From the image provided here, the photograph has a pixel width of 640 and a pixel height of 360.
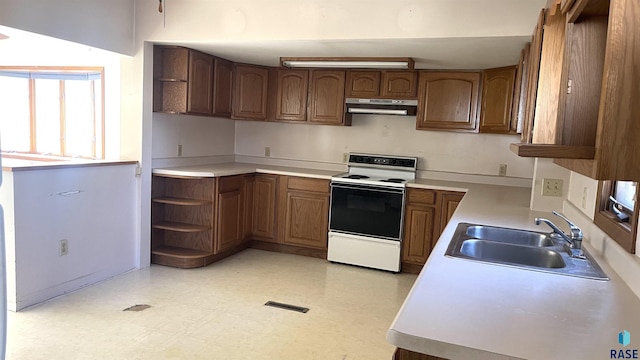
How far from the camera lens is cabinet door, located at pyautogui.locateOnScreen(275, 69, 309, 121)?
15.5 feet

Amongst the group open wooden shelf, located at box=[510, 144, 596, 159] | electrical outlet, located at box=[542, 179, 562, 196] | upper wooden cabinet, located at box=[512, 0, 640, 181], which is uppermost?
upper wooden cabinet, located at box=[512, 0, 640, 181]

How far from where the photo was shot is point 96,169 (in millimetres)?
3510

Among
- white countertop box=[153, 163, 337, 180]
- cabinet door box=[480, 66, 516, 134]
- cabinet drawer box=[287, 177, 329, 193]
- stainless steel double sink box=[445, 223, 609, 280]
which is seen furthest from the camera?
cabinet drawer box=[287, 177, 329, 193]

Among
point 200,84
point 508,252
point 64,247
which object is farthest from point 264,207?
point 508,252

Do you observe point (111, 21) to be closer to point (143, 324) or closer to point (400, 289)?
point (143, 324)

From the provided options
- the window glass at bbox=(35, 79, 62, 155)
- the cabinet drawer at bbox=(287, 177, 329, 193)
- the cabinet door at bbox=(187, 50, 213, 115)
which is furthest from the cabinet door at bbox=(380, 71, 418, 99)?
the window glass at bbox=(35, 79, 62, 155)

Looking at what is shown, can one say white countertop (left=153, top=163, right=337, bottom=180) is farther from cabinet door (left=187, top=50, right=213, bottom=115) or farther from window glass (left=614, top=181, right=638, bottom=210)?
window glass (left=614, top=181, right=638, bottom=210)

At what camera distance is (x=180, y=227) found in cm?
413

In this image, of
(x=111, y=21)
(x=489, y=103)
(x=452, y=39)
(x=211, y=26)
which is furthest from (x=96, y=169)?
(x=489, y=103)

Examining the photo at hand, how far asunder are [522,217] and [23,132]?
5314 millimetres

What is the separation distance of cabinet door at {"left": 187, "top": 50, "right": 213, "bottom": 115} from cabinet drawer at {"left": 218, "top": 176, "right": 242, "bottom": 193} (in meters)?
0.66

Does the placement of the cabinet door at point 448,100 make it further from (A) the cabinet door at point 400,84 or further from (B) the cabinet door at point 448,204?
(B) the cabinet door at point 448,204

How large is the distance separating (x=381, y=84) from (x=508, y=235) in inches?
103

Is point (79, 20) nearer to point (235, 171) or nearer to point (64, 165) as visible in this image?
point (64, 165)
